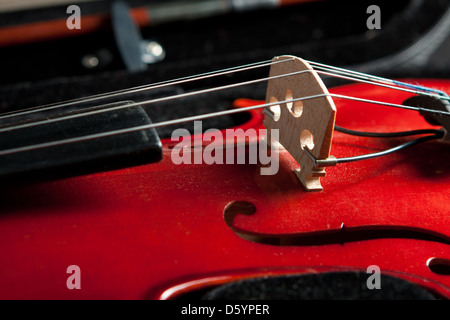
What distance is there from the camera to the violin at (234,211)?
494 millimetres

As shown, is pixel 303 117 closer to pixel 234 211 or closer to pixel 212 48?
pixel 234 211

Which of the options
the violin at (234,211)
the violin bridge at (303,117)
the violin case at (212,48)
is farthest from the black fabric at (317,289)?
the violin case at (212,48)

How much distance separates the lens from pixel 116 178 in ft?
1.95

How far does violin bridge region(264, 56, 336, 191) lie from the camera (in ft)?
1.83

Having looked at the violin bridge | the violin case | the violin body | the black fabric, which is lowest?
the black fabric

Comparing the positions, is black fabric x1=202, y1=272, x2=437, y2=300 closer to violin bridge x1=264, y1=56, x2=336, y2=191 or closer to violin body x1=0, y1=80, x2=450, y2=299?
violin body x1=0, y1=80, x2=450, y2=299

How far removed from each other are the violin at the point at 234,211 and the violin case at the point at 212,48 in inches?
12.4

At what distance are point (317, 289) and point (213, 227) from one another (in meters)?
0.14

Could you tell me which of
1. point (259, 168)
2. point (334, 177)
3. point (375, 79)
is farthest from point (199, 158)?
point (375, 79)

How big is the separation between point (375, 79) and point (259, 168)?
0.26 meters

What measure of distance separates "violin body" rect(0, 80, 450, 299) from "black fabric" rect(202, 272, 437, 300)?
0.02 meters

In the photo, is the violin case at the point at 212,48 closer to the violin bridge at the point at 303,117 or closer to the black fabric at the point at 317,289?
the violin bridge at the point at 303,117

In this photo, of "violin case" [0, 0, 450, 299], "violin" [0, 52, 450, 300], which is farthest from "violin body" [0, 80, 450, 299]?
"violin case" [0, 0, 450, 299]
